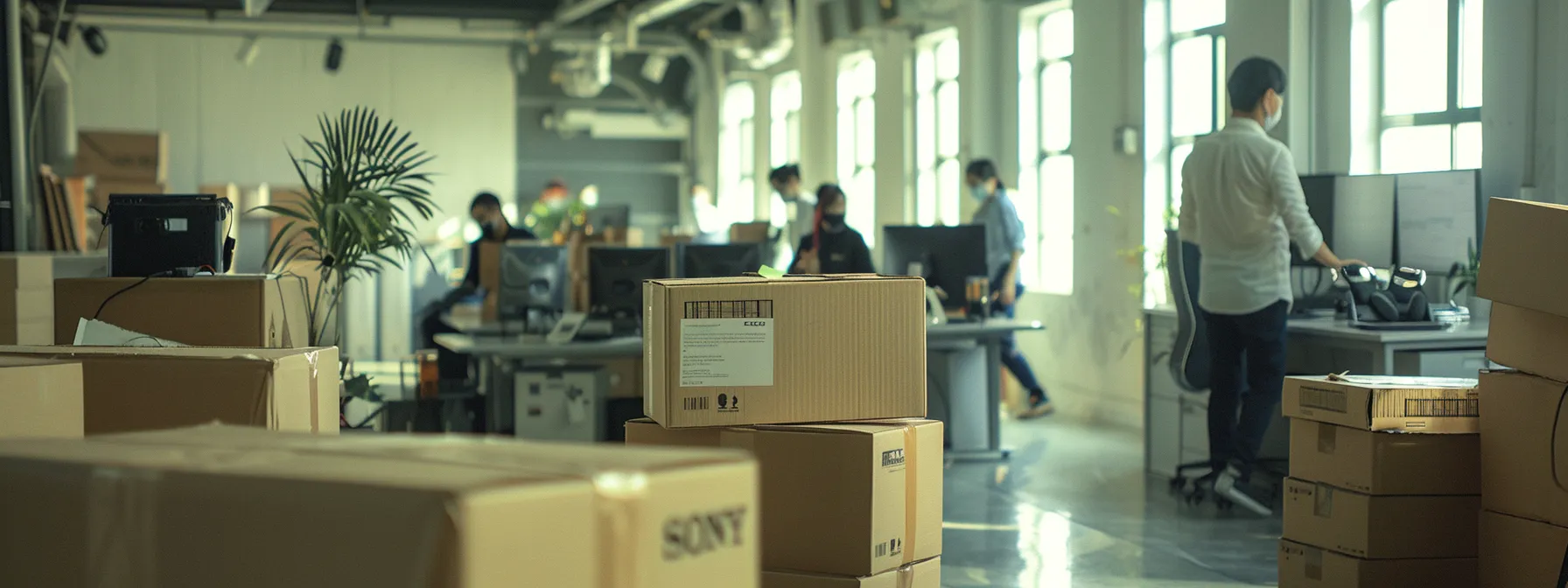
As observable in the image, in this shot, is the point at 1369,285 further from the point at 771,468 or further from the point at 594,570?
the point at 594,570

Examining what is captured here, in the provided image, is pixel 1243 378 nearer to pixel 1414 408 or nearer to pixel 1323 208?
pixel 1323 208

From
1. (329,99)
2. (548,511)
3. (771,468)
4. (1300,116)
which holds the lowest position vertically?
(771,468)

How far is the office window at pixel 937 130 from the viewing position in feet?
32.0

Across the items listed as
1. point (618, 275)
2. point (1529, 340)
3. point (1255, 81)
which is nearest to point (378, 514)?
point (1529, 340)

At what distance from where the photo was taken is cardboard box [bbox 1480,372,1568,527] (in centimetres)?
293

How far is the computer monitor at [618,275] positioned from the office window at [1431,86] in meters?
3.08

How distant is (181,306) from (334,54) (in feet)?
38.3

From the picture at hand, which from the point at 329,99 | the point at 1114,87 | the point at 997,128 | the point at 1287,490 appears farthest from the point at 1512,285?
the point at 329,99

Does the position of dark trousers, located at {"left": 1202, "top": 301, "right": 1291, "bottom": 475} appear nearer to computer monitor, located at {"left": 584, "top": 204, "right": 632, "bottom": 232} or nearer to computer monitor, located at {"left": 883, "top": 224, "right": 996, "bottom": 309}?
computer monitor, located at {"left": 883, "top": 224, "right": 996, "bottom": 309}

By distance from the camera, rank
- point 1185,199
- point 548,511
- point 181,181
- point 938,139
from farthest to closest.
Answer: point 181,181, point 938,139, point 1185,199, point 548,511

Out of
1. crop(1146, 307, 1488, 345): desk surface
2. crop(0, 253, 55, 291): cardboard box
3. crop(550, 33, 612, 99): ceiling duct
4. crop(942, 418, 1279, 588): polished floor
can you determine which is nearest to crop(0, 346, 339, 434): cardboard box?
crop(942, 418, 1279, 588): polished floor

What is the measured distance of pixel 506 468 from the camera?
1.12 meters

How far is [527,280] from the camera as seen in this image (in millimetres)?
6211

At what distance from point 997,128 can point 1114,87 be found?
1562 millimetres
